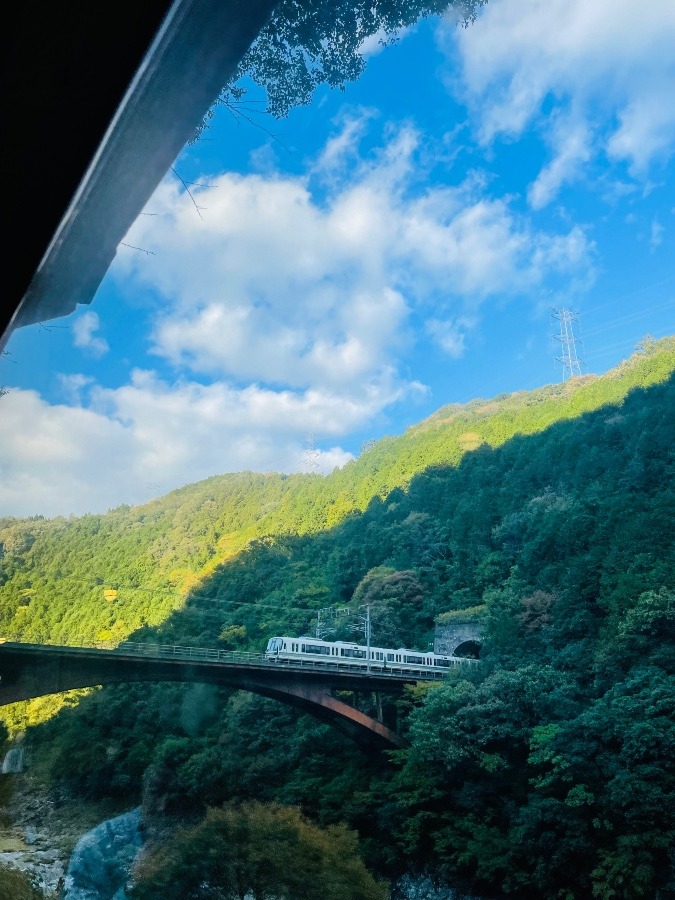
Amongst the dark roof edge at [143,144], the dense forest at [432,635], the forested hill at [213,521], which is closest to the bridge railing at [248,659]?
the forested hill at [213,521]

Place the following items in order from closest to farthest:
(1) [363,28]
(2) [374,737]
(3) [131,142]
A: (3) [131,142] → (1) [363,28] → (2) [374,737]

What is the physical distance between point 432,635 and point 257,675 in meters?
3.93

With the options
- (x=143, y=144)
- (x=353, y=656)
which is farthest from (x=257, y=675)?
(x=143, y=144)

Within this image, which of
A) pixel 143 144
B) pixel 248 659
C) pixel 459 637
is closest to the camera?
pixel 143 144

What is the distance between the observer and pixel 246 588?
1349 centimetres

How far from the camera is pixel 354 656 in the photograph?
11406 millimetres

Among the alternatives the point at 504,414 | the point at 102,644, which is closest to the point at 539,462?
the point at 504,414

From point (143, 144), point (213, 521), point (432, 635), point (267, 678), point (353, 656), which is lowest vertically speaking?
point (267, 678)

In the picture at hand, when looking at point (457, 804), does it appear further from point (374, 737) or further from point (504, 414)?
point (504, 414)

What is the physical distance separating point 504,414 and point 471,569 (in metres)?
8.03

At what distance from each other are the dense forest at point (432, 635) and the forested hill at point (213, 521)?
0.04 metres

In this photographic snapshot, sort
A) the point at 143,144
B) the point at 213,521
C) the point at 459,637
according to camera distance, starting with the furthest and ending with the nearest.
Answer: the point at 213,521 → the point at 459,637 → the point at 143,144

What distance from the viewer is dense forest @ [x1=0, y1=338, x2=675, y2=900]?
6.40m

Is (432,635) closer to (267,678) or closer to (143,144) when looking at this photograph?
(267,678)
